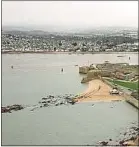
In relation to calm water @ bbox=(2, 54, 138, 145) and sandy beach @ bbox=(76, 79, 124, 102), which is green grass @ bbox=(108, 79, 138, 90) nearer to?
sandy beach @ bbox=(76, 79, 124, 102)

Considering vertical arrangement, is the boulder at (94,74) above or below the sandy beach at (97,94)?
above

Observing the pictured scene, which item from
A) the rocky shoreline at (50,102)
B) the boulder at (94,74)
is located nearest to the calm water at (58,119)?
the rocky shoreline at (50,102)

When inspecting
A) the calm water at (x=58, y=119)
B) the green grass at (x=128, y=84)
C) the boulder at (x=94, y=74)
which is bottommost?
the calm water at (x=58, y=119)

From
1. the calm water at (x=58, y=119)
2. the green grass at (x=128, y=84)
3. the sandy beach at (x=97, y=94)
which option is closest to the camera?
the calm water at (x=58, y=119)

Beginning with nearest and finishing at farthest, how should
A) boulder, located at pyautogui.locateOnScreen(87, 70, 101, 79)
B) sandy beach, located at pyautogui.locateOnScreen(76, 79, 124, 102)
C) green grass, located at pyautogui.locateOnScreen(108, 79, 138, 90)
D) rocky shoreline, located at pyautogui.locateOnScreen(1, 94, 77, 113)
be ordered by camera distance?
rocky shoreline, located at pyautogui.locateOnScreen(1, 94, 77, 113) → sandy beach, located at pyautogui.locateOnScreen(76, 79, 124, 102) → green grass, located at pyautogui.locateOnScreen(108, 79, 138, 90) → boulder, located at pyautogui.locateOnScreen(87, 70, 101, 79)

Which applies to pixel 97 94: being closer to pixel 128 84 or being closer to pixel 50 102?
pixel 50 102

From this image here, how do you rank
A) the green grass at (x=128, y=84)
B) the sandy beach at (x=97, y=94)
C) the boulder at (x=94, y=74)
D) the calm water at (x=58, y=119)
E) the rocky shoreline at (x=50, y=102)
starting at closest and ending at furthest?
the calm water at (x=58, y=119) < the rocky shoreline at (x=50, y=102) < the sandy beach at (x=97, y=94) < the green grass at (x=128, y=84) < the boulder at (x=94, y=74)

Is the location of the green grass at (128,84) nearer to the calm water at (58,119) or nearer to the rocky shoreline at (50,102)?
the calm water at (58,119)

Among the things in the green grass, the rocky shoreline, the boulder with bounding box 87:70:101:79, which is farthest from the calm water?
the green grass

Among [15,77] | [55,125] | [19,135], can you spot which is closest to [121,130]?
[55,125]

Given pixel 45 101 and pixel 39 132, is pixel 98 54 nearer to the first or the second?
pixel 45 101
